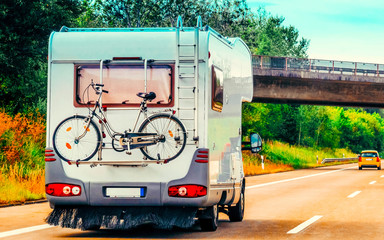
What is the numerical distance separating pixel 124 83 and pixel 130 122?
54 centimetres

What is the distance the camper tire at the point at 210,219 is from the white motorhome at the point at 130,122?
0.54 m

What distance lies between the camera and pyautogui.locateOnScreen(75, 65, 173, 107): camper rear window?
32.8ft

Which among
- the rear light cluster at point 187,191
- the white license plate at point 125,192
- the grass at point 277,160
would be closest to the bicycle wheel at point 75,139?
the white license plate at point 125,192

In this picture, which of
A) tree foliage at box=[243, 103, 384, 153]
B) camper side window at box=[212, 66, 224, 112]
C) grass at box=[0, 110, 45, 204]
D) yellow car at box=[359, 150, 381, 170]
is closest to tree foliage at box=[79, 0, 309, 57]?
tree foliage at box=[243, 103, 384, 153]

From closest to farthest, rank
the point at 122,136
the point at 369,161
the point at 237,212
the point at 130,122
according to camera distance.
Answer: the point at 122,136, the point at 130,122, the point at 237,212, the point at 369,161

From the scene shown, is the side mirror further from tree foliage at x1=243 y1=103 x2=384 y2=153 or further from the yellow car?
the yellow car

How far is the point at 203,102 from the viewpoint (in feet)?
32.5

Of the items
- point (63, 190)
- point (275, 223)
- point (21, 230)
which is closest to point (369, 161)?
point (275, 223)

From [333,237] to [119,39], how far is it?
418cm

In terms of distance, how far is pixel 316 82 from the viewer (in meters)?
49.2

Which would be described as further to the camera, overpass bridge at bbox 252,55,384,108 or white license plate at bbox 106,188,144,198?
overpass bridge at bbox 252,55,384,108

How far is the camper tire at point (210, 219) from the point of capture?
1081 cm

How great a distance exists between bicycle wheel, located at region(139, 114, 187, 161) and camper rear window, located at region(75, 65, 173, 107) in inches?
9.0

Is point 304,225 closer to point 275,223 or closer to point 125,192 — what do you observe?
point 275,223
